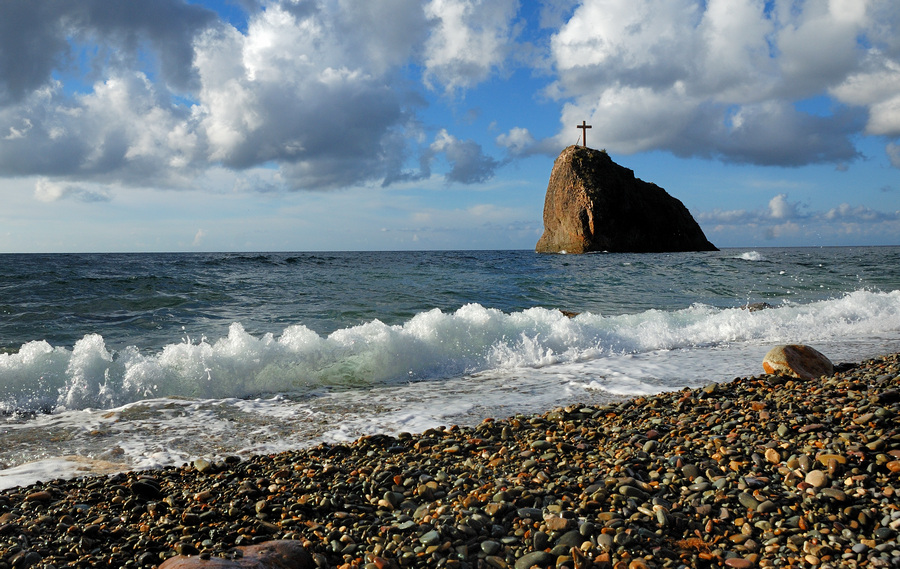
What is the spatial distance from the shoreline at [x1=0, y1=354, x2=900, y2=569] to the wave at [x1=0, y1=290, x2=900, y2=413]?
3.01 metres

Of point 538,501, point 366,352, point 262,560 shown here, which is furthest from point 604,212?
point 262,560

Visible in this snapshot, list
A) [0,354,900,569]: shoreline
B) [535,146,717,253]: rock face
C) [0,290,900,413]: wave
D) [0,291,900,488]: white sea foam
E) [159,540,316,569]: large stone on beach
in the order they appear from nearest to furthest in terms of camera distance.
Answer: [159,540,316,569]: large stone on beach < [0,354,900,569]: shoreline < [0,291,900,488]: white sea foam < [0,290,900,413]: wave < [535,146,717,253]: rock face

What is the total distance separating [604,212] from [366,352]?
54.6 metres

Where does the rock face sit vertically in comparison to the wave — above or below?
above

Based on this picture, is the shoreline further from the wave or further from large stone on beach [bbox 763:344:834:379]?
the wave

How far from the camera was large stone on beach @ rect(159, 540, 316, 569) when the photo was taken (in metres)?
2.36

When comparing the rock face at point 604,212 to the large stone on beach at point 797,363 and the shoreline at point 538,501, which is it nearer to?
the large stone on beach at point 797,363

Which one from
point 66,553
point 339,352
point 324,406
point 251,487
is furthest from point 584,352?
point 66,553

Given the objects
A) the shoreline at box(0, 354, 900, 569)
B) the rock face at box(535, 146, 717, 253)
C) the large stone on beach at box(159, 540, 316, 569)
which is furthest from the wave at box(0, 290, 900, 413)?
the rock face at box(535, 146, 717, 253)

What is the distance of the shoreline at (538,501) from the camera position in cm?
248

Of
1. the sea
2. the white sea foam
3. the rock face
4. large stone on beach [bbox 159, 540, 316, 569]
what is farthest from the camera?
the rock face

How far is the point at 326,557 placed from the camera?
8.52ft

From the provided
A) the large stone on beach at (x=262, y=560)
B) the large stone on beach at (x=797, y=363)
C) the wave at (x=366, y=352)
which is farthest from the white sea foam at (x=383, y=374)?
the large stone on beach at (x=262, y=560)

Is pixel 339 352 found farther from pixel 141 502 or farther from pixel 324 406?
pixel 141 502
